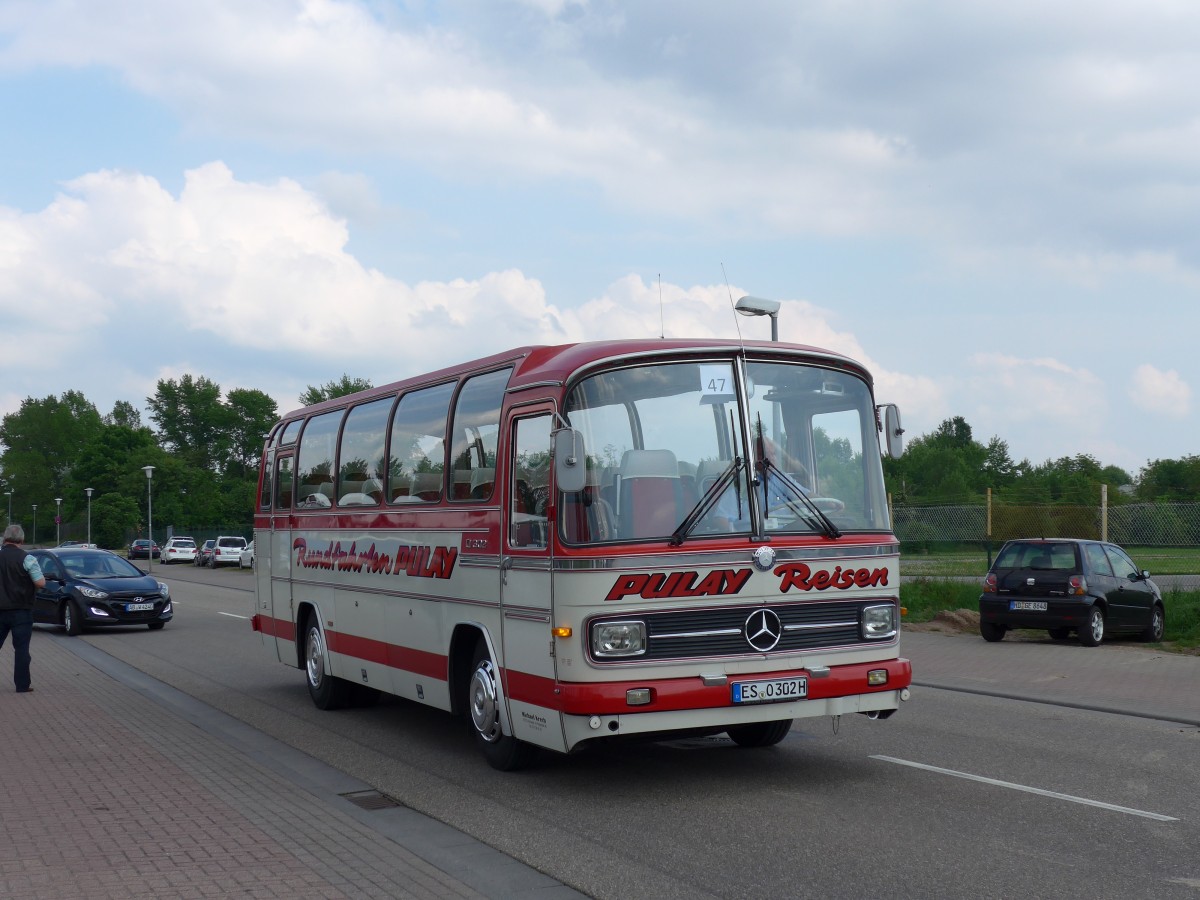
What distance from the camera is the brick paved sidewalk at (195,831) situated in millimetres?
6301

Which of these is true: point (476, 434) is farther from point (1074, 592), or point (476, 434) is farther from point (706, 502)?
point (1074, 592)

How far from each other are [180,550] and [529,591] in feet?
225

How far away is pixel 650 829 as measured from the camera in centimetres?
732

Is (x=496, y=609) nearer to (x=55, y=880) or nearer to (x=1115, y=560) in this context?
(x=55, y=880)

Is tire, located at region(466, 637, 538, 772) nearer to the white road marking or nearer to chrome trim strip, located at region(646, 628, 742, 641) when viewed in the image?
chrome trim strip, located at region(646, 628, 742, 641)

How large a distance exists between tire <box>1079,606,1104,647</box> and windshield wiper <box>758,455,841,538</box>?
11.0 meters

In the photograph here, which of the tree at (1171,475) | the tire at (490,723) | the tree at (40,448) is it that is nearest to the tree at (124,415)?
the tree at (40,448)

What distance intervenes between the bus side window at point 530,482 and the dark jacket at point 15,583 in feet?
27.2

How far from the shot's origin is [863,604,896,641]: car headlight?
8625 mm

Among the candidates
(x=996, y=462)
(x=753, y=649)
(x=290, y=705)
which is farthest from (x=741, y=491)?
(x=996, y=462)

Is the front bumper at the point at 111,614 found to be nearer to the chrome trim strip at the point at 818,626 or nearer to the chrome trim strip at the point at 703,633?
the chrome trim strip at the point at 703,633

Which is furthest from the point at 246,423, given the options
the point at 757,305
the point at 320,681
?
the point at 320,681

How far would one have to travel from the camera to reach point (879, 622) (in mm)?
8688

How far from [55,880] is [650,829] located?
10.3 ft
